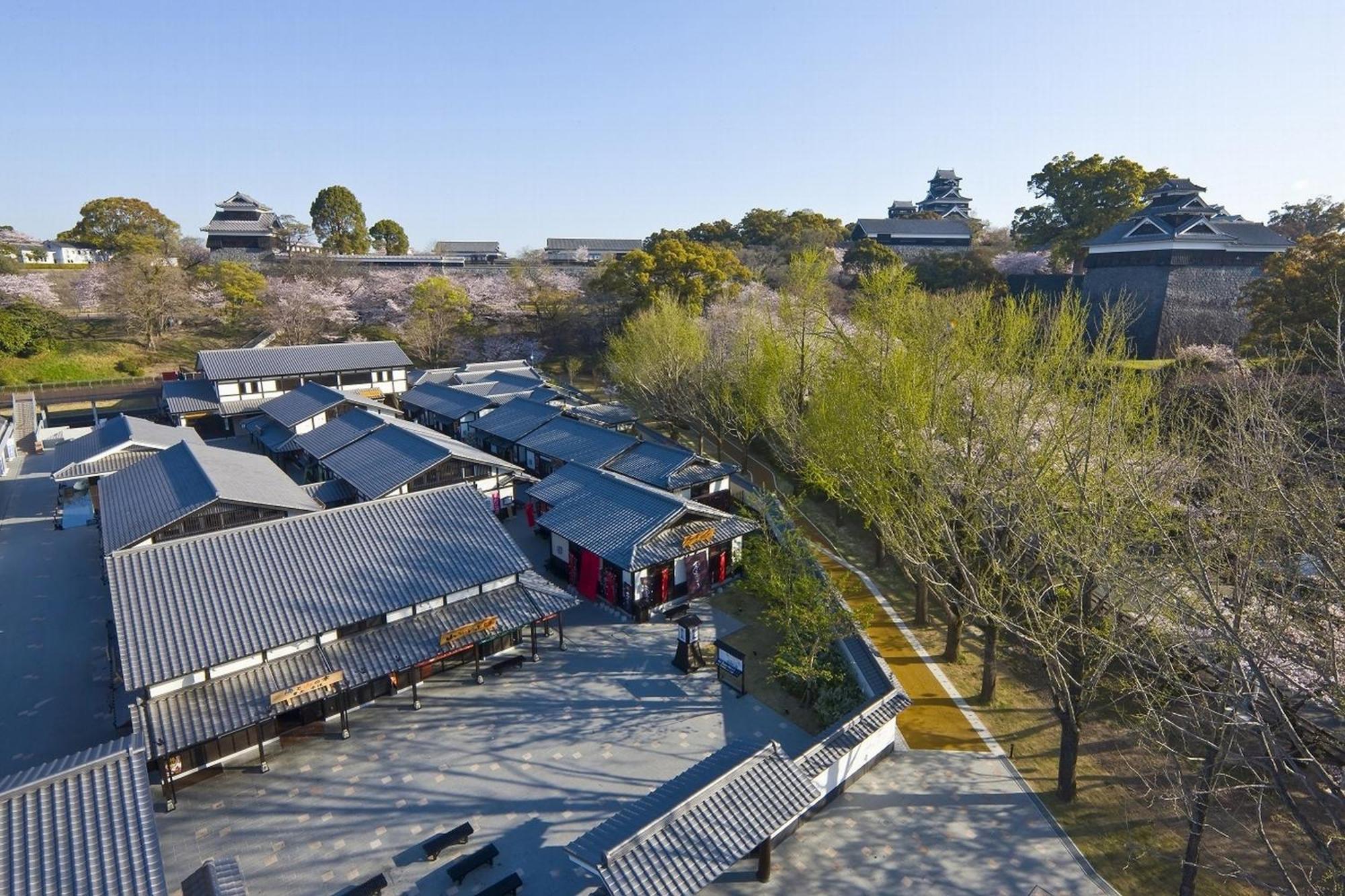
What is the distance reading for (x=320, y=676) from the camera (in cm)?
1459

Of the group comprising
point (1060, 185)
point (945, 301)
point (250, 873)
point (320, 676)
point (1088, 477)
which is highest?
point (1060, 185)

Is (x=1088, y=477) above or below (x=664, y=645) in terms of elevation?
above

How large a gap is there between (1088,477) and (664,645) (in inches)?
443

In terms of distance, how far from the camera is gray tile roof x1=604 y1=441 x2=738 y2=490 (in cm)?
2647

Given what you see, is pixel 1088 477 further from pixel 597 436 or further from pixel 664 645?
pixel 597 436

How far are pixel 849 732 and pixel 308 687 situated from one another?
36.3 ft

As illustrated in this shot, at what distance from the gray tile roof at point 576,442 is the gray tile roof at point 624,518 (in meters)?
4.78

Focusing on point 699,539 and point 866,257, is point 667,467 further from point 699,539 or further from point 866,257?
point 866,257

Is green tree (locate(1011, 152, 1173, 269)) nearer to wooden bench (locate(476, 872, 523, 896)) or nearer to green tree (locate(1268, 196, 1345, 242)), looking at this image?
green tree (locate(1268, 196, 1345, 242))

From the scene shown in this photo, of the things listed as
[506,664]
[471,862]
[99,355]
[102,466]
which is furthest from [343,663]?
[99,355]

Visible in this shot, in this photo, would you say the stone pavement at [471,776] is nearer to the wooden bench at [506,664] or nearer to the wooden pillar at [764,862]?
the wooden bench at [506,664]

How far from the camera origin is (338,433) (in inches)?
1236

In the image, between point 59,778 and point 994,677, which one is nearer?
point 59,778

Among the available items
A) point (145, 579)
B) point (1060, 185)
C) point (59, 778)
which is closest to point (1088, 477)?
point (59, 778)
